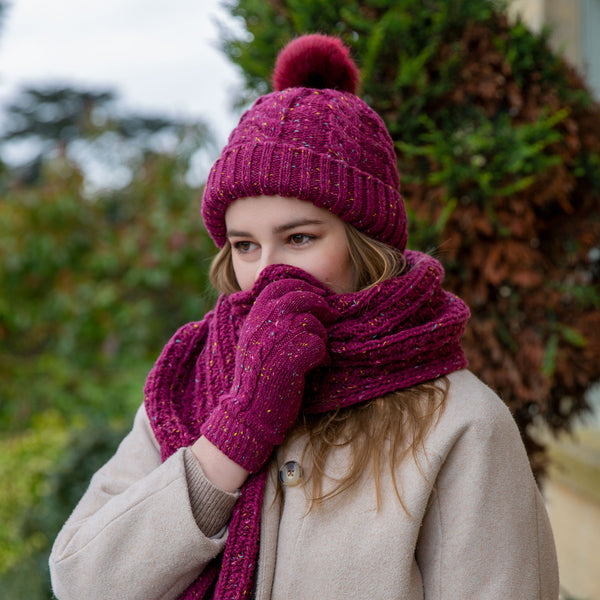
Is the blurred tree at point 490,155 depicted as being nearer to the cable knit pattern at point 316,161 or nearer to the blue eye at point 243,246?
the cable knit pattern at point 316,161

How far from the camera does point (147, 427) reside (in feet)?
5.75

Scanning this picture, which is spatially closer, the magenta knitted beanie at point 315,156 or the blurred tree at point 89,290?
the magenta knitted beanie at point 315,156

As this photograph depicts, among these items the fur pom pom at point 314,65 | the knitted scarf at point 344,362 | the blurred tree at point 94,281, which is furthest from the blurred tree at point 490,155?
the blurred tree at point 94,281

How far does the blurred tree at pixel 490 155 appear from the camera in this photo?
8.98 ft

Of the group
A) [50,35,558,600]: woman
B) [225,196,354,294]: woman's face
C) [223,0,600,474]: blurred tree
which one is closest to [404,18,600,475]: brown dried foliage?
[223,0,600,474]: blurred tree

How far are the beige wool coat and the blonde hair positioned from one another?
2 cm

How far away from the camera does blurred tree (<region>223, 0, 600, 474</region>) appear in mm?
2738

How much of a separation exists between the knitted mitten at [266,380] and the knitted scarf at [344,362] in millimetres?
101

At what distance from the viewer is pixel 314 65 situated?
1.84 m

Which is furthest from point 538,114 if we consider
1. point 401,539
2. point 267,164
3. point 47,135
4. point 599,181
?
point 47,135

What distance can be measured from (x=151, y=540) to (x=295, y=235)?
771 mm

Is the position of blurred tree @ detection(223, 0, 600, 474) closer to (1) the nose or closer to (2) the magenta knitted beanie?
(2) the magenta knitted beanie

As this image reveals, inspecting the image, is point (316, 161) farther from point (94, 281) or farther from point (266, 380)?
point (94, 281)

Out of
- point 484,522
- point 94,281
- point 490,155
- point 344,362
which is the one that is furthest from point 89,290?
point 484,522
